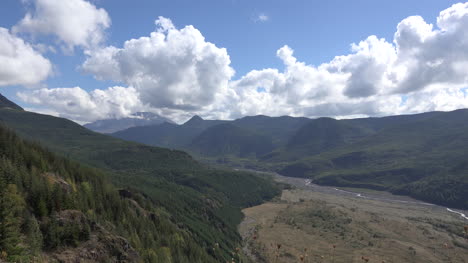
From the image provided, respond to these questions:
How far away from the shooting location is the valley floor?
9688 cm

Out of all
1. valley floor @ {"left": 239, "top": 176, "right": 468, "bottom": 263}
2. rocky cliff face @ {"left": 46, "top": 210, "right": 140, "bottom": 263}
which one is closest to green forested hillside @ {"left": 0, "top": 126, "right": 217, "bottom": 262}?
rocky cliff face @ {"left": 46, "top": 210, "right": 140, "bottom": 263}

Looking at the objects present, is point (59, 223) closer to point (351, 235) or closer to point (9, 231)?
point (9, 231)

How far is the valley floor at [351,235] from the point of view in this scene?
318 ft

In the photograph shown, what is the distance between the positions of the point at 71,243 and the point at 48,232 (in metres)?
2.91

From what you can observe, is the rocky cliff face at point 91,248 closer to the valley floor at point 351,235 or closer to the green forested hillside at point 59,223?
the green forested hillside at point 59,223

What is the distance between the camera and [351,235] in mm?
119875

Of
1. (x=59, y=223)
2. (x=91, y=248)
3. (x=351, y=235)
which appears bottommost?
(x=351, y=235)

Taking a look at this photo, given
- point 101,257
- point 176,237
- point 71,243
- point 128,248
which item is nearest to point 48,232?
point 71,243

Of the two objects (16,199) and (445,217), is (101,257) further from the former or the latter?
(445,217)

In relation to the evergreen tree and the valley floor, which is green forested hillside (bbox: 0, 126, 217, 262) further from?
the valley floor

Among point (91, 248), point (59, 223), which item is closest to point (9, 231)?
point (59, 223)

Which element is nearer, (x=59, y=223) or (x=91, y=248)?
(x=91, y=248)

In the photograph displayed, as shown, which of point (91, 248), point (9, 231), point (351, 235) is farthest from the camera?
point (351, 235)

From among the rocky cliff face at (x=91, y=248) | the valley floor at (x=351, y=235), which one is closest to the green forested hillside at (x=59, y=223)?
the rocky cliff face at (x=91, y=248)
